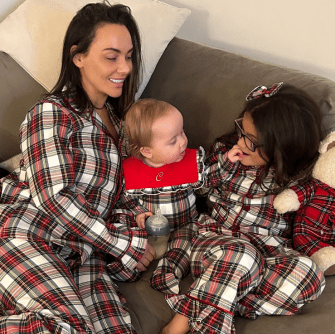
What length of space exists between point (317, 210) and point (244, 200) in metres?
0.25

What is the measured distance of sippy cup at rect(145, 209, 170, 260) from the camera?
1495 millimetres

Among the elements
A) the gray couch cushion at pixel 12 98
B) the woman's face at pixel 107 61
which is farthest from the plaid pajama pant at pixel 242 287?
the gray couch cushion at pixel 12 98

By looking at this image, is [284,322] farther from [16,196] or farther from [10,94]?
[10,94]

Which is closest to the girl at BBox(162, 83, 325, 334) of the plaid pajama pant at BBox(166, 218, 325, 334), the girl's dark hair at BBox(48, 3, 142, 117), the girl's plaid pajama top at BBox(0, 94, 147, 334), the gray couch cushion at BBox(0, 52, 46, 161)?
the plaid pajama pant at BBox(166, 218, 325, 334)

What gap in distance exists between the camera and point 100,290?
1.36m

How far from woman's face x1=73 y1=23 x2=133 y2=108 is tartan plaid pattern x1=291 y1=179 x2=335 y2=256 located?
Answer: 0.74 m

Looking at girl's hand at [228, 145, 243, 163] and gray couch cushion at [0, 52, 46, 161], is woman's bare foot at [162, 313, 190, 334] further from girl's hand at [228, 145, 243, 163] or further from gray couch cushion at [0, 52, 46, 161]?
gray couch cushion at [0, 52, 46, 161]

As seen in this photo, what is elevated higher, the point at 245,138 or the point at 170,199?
the point at 245,138

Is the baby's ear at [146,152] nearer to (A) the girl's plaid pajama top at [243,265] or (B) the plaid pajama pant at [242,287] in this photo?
(A) the girl's plaid pajama top at [243,265]

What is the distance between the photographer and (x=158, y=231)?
1.50 m

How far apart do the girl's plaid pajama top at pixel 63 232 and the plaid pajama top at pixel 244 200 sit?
1.10 feet

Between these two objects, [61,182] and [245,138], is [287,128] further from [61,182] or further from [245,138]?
[61,182]

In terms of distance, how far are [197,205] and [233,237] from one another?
0.34m

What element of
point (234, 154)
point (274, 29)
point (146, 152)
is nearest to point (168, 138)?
point (146, 152)
